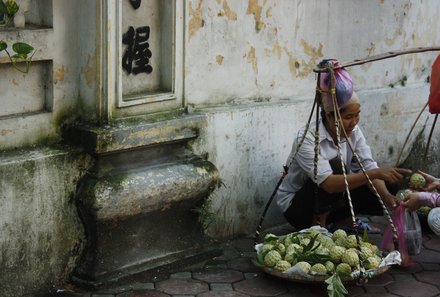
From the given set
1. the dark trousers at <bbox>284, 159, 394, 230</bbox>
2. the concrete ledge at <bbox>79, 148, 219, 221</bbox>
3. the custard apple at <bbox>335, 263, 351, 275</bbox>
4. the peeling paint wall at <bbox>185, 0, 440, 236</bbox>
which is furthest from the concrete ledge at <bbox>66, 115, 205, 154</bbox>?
the custard apple at <bbox>335, 263, 351, 275</bbox>

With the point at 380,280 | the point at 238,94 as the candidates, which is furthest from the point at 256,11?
the point at 380,280

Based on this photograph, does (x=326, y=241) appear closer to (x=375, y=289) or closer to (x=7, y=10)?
(x=375, y=289)

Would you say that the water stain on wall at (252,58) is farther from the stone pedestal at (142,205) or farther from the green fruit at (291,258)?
the green fruit at (291,258)

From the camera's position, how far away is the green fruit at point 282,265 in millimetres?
5434

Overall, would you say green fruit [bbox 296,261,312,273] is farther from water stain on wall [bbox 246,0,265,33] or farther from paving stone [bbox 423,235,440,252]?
water stain on wall [bbox 246,0,265,33]

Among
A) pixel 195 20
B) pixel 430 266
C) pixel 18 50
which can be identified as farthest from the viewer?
pixel 430 266

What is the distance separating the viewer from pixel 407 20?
25.7 feet

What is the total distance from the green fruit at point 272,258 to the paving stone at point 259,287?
0.14 metres

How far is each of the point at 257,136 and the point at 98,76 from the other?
1.53 m

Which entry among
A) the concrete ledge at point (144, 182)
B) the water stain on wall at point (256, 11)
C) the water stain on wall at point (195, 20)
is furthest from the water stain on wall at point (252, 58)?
the concrete ledge at point (144, 182)

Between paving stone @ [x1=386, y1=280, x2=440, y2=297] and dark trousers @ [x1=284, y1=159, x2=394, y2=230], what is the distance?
2.47 ft

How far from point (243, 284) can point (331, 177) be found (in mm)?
922

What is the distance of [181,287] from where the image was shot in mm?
5496

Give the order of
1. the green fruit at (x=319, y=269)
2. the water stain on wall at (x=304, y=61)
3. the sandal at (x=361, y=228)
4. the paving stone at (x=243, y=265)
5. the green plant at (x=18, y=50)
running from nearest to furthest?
the green plant at (x=18, y=50) → the green fruit at (x=319, y=269) → the paving stone at (x=243, y=265) → the sandal at (x=361, y=228) → the water stain on wall at (x=304, y=61)
